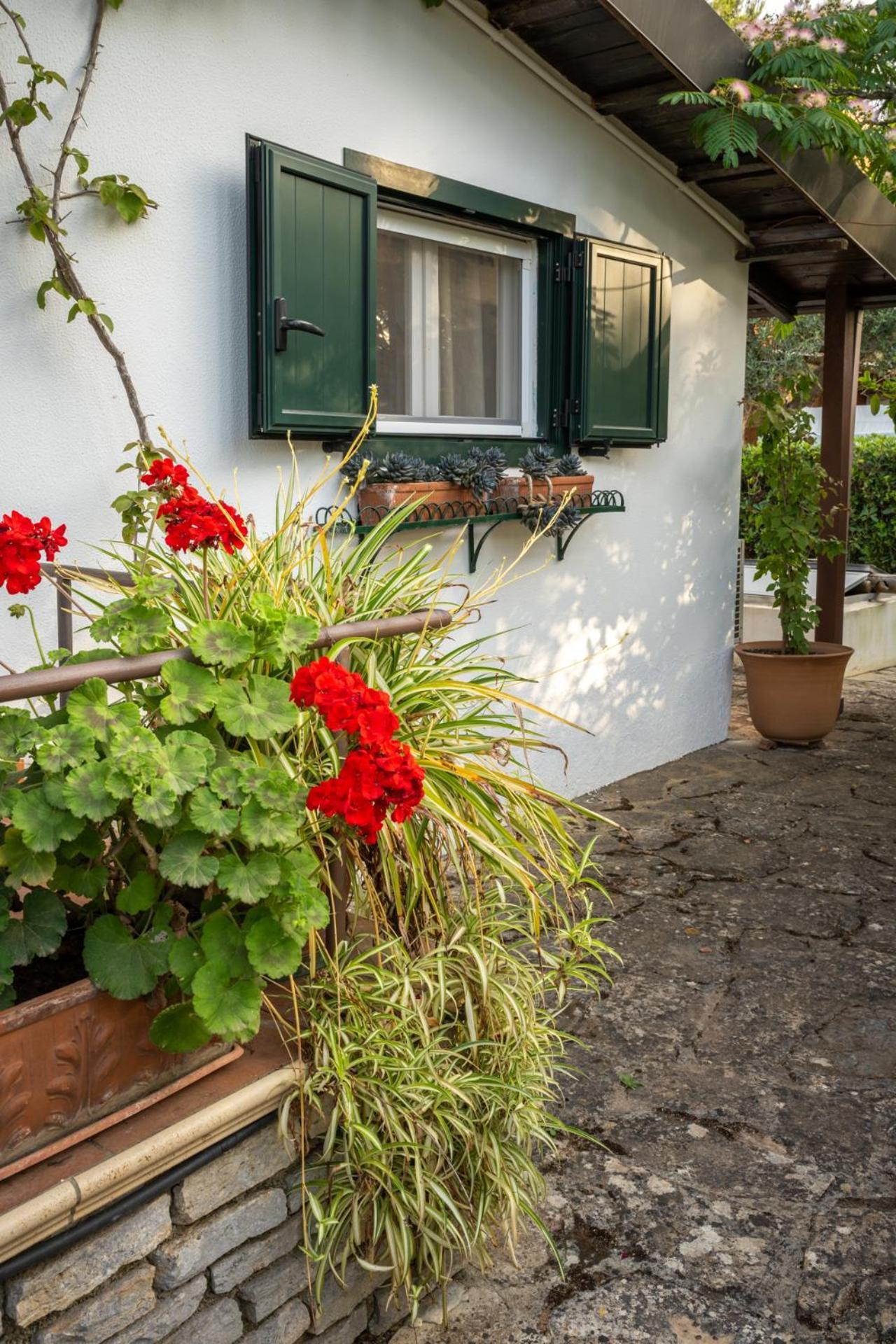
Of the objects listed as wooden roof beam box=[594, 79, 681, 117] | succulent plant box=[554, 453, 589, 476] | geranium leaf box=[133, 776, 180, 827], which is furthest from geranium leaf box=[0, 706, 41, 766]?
→ wooden roof beam box=[594, 79, 681, 117]

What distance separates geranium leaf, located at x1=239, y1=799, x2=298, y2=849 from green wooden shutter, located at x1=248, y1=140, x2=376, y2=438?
6.67ft

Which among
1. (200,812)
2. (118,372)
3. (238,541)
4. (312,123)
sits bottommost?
(200,812)

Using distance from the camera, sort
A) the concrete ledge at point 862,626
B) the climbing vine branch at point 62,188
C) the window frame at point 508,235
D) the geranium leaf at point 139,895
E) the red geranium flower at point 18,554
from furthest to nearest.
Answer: the concrete ledge at point 862,626
the window frame at point 508,235
the climbing vine branch at point 62,188
the red geranium flower at point 18,554
the geranium leaf at point 139,895

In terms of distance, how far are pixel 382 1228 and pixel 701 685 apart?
4.62 m

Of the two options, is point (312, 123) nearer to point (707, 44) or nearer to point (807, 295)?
point (707, 44)

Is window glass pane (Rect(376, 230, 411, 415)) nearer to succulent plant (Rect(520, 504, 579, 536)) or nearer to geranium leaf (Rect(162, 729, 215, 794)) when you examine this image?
succulent plant (Rect(520, 504, 579, 536))

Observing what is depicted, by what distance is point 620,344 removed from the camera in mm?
4949

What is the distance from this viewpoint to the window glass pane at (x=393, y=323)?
4.14 m

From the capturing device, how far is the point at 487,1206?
1938 mm

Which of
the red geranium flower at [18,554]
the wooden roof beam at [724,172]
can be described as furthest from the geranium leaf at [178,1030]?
the wooden roof beam at [724,172]

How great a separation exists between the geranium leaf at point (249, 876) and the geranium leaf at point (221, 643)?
28 centimetres

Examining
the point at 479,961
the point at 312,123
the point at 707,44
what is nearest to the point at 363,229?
the point at 312,123

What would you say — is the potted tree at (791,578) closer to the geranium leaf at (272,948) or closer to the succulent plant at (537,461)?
the succulent plant at (537,461)

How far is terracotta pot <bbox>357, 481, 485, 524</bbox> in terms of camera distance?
3.81m
